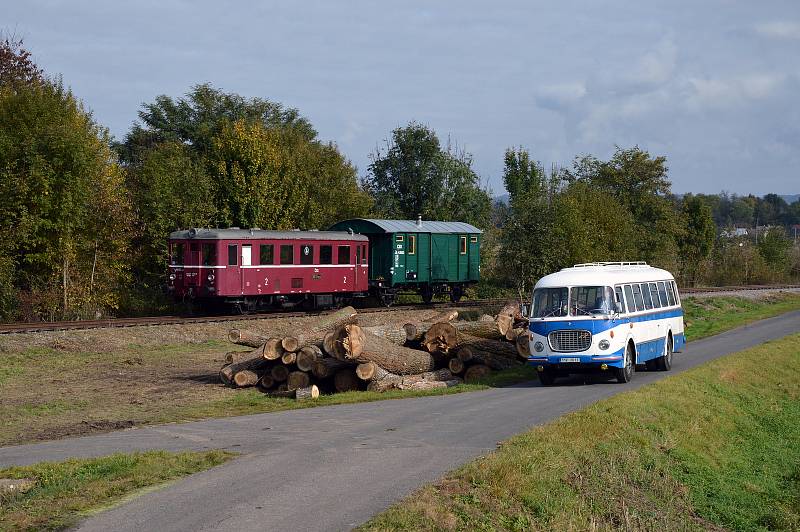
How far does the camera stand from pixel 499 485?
1073 centimetres

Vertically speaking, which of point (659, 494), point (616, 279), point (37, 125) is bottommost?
point (659, 494)

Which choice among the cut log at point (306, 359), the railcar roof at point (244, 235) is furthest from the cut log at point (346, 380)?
the railcar roof at point (244, 235)

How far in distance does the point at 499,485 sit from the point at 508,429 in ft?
11.9

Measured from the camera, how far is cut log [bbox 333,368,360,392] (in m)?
20.2

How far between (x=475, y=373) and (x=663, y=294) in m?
5.64

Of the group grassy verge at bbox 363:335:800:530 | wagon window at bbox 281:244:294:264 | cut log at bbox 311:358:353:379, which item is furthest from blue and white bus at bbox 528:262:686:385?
wagon window at bbox 281:244:294:264

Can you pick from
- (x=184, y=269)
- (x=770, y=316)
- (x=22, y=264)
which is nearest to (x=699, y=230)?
(x=770, y=316)

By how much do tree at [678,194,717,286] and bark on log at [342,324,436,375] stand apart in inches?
1850

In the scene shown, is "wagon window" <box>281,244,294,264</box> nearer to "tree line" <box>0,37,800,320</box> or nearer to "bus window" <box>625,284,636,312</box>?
"tree line" <box>0,37,800,320</box>

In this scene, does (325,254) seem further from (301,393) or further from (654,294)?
(301,393)

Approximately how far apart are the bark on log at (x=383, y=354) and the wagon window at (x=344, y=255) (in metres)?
16.6

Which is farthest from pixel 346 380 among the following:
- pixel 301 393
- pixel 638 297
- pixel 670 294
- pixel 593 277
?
pixel 670 294

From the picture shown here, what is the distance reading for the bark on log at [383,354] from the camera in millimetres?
19203

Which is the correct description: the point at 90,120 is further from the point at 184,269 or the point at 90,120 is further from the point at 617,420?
the point at 617,420
